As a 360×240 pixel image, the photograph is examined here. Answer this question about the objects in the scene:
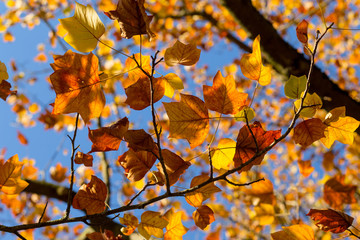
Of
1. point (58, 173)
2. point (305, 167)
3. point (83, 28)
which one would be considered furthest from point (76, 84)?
point (58, 173)

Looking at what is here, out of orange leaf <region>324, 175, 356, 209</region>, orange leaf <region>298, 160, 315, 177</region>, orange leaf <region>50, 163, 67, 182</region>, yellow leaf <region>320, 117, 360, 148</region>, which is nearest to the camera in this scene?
yellow leaf <region>320, 117, 360, 148</region>

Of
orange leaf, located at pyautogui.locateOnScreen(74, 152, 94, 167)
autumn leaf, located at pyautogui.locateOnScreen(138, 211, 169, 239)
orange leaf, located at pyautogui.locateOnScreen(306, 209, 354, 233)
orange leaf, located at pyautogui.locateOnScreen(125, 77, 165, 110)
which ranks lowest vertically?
orange leaf, located at pyautogui.locateOnScreen(306, 209, 354, 233)

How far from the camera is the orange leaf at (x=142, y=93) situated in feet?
1.99

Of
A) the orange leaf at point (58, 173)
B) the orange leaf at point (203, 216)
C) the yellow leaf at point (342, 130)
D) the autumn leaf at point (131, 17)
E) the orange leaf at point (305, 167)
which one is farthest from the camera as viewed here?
the orange leaf at point (58, 173)

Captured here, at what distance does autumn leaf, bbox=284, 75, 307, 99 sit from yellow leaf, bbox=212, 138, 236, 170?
0.54 feet

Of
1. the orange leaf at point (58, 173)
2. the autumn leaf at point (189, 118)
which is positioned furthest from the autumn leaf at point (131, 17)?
the orange leaf at point (58, 173)

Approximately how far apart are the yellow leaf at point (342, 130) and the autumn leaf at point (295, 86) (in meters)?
0.12

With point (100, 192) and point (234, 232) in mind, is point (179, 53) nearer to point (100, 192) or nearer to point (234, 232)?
point (100, 192)

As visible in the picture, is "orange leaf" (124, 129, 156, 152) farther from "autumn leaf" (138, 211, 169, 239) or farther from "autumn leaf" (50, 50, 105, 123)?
"autumn leaf" (138, 211, 169, 239)

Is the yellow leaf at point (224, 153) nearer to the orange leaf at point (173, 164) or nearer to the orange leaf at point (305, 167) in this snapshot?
the orange leaf at point (173, 164)

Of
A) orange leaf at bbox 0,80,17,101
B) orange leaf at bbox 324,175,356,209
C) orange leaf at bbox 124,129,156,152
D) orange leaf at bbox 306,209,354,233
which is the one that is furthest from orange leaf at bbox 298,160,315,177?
orange leaf at bbox 0,80,17,101

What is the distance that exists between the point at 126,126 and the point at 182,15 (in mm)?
2595

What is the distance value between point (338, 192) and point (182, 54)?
0.85 m

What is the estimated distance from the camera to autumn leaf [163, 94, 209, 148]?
572 millimetres
